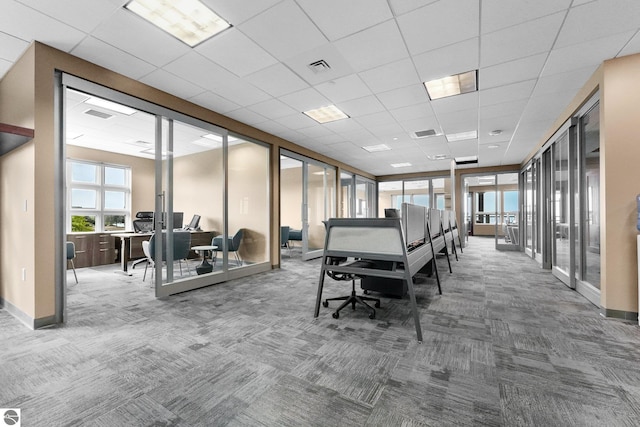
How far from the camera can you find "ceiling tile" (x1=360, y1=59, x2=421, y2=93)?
302cm

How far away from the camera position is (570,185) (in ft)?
12.7

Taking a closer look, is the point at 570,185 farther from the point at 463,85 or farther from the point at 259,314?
the point at 259,314

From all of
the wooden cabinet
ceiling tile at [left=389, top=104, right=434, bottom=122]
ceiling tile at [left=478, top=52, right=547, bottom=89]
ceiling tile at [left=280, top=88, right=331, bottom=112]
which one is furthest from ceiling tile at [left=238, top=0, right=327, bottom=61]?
the wooden cabinet

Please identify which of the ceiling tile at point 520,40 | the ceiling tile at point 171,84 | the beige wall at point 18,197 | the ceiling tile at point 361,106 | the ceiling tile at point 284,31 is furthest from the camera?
the ceiling tile at point 361,106

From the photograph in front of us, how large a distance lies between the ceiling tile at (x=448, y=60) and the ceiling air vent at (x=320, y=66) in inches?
35.8

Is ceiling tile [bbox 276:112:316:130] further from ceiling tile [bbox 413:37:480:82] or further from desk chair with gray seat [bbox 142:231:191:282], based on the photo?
desk chair with gray seat [bbox 142:231:191:282]

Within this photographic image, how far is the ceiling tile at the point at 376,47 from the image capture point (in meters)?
2.46

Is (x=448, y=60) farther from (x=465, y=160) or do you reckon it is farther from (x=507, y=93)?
(x=465, y=160)

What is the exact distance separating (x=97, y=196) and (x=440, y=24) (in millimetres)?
7453

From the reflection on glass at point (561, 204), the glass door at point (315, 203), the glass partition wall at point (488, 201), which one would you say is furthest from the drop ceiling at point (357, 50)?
the glass partition wall at point (488, 201)

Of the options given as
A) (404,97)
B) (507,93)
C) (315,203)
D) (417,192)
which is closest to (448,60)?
(404,97)

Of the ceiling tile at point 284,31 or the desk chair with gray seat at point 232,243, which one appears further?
the desk chair with gray seat at point 232,243

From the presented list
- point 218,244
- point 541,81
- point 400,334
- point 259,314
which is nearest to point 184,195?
point 218,244

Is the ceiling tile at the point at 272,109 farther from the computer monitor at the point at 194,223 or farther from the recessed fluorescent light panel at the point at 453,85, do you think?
the computer monitor at the point at 194,223
